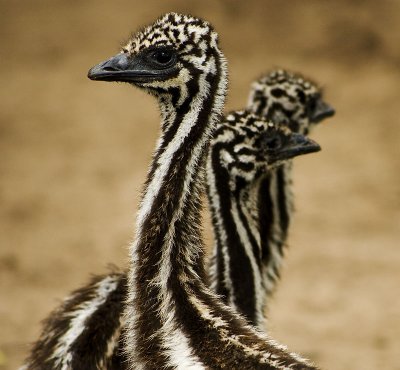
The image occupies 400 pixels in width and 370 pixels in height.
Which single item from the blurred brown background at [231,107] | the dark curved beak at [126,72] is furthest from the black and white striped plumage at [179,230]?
the blurred brown background at [231,107]

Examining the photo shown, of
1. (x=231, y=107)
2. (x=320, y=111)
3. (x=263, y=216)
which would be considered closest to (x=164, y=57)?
(x=263, y=216)

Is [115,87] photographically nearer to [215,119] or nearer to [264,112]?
[264,112]

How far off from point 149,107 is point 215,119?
857 cm

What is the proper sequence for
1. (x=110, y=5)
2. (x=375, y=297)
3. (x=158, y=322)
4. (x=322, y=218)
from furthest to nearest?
(x=110, y=5) → (x=322, y=218) → (x=375, y=297) → (x=158, y=322)

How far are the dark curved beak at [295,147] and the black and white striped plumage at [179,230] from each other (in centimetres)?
134

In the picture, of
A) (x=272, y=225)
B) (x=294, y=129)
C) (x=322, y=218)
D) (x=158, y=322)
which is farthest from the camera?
(x=322, y=218)

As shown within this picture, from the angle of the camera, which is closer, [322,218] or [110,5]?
[322,218]

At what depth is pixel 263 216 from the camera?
23.2ft

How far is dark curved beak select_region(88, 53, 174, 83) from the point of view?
5.29 metres

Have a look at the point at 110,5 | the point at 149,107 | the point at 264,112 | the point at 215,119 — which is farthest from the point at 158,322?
the point at 110,5

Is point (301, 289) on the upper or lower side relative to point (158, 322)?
upper

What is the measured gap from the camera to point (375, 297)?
33.0ft

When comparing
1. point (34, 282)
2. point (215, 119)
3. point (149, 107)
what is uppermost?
point (149, 107)

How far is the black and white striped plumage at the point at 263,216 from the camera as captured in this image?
6234 millimetres
